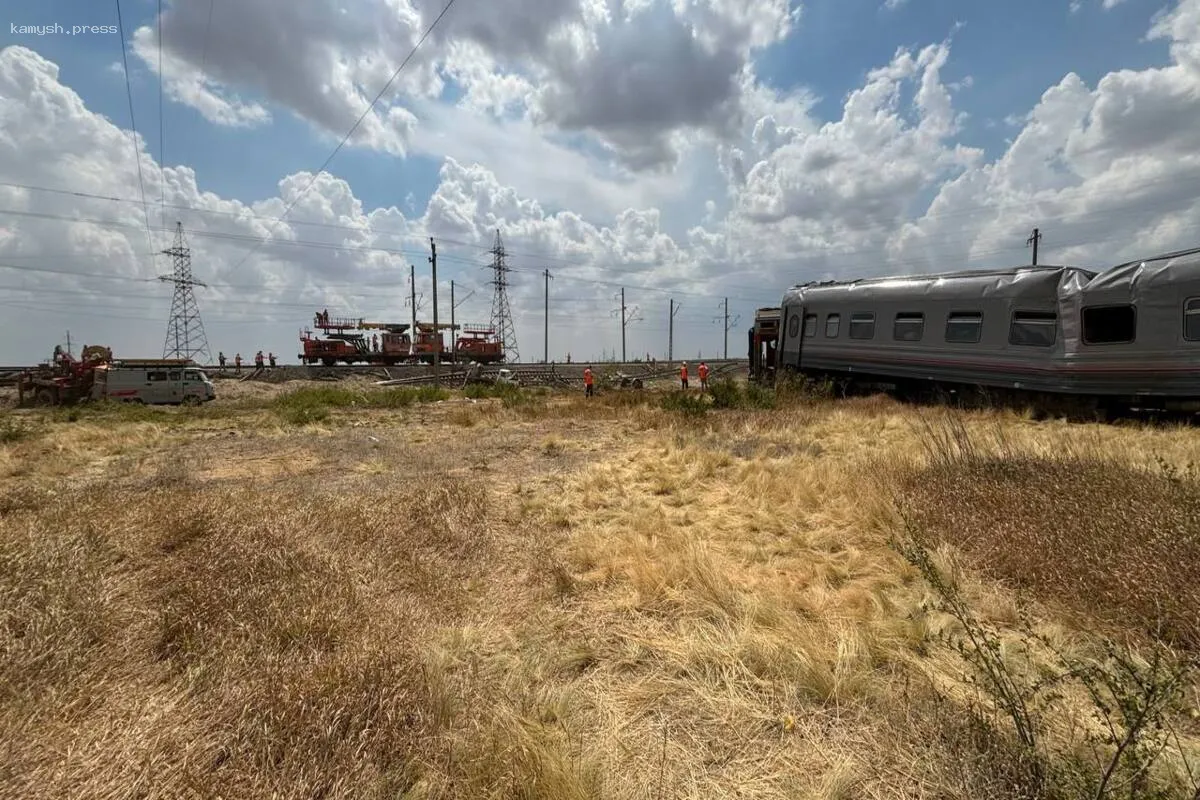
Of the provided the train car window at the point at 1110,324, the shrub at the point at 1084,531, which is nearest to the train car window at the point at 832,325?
the train car window at the point at 1110,324

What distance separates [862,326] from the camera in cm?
1584

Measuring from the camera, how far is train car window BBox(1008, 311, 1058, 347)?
38.2ft

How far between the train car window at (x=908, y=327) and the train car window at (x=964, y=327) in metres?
0.70

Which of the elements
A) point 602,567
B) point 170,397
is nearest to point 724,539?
point 602,567

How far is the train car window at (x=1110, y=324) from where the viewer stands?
33.9ft

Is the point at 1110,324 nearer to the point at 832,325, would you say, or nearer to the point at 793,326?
the point at 832,325

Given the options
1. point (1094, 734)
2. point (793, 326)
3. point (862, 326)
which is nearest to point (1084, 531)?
point (1094, 734)

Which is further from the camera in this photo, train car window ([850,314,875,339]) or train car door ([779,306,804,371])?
train car door ([779,306,804,371])

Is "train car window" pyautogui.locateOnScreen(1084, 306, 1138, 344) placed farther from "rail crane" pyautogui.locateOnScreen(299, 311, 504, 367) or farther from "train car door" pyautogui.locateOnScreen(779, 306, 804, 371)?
"rail crane" pyautogui.locateOnScreen(299, 311, 504, 367)

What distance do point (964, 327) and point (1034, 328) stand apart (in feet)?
5.03

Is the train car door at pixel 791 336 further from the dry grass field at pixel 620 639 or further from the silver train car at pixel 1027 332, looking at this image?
the dry grass field at pixel 620 639

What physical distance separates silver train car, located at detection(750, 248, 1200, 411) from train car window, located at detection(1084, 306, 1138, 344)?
2 centimetres

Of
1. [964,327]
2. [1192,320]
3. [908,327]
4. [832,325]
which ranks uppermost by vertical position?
[832,325]

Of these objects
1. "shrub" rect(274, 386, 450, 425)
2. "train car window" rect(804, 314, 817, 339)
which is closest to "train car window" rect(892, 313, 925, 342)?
"train car window" rect(804, 314, 817, 339)
